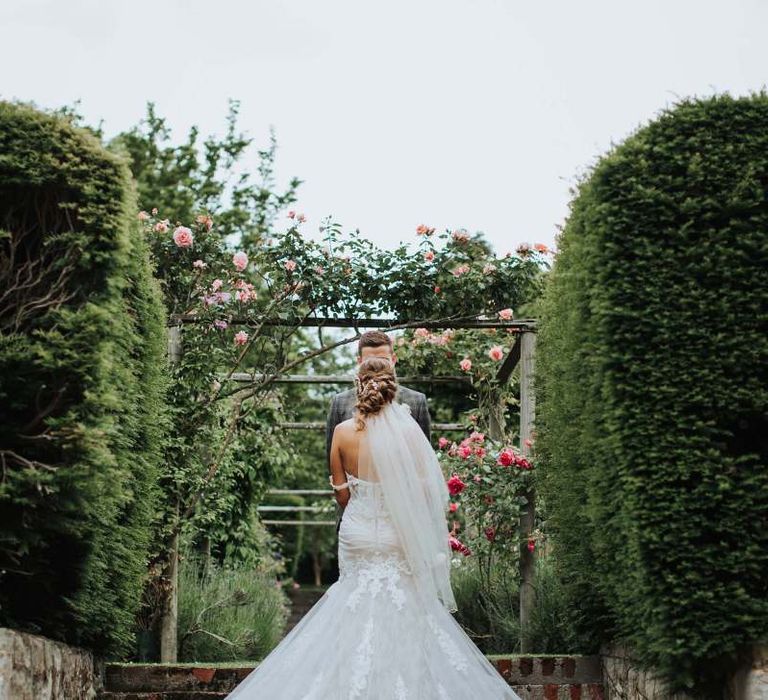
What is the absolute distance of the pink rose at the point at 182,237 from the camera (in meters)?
8.15

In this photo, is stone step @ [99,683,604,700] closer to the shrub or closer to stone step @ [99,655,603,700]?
stone step @ [99,655,603,700]

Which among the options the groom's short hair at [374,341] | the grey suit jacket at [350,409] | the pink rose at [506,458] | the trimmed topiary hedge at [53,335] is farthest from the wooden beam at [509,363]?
the trimmed topiary hedge at [53,335]

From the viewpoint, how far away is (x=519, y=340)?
28.1 ft

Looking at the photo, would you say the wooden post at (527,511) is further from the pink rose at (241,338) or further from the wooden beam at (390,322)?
the pink rose at (241,338)

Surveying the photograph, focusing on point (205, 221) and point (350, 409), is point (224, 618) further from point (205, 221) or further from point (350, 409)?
point (205, 221)

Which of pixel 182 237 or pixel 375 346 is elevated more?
pixel 182 237

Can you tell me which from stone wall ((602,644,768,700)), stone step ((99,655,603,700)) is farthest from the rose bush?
stone wall ((602,644,768,700))

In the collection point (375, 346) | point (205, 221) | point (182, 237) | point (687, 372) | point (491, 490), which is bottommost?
point (491, 490)

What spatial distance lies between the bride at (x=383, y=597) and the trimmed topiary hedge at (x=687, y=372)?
0.93 m

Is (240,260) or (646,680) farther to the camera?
(240,260)

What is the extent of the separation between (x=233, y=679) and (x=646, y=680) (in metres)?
2.41

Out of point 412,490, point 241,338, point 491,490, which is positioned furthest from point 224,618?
point 412,490

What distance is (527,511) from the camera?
8219mm

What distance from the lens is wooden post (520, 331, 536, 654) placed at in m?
7.72
